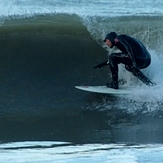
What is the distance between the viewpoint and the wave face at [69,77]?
29.1 ft

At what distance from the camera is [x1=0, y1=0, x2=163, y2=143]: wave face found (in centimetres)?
888

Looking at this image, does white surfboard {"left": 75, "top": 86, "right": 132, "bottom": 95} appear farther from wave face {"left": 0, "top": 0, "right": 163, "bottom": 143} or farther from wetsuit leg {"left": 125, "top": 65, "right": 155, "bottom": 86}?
wetsuit leg {"left": 125, "top": 65, "right": 155, "bottom": 86}

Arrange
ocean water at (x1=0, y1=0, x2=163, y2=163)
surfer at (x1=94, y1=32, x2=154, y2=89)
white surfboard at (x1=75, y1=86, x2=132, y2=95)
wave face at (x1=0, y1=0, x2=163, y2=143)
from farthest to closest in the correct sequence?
white surfboard at (x1=75, y1=86, x2=132, y2=95) → surfer at (x1=94, y1=32, x2=154, y2=89) → wave face at (x1=0, y1=0, x2=163, y2=143) → ocean water at (x1=0, y1=0, x2=163, y2=163)

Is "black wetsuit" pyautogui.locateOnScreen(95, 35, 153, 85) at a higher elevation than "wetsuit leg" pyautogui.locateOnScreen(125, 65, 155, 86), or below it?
higher

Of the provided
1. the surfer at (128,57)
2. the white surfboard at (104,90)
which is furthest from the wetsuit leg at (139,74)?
the white surfboard at (104,90)

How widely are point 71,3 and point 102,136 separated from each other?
8987 millimetres

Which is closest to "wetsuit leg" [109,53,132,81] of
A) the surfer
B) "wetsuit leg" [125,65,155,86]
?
the surfer

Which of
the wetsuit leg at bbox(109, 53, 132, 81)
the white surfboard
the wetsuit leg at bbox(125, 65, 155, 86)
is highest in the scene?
the wetsuit leg at bbox(109, 53, 132, 81)

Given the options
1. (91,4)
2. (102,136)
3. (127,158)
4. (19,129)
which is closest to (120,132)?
(102,136)

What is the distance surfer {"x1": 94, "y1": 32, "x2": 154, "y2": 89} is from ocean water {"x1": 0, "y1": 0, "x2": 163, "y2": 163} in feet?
0.84

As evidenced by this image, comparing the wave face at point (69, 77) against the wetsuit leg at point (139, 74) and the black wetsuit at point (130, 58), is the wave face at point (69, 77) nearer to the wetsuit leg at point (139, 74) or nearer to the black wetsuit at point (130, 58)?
the wetsuit leg at point (139, 74)

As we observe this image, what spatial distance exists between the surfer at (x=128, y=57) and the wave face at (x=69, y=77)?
10.2 inches

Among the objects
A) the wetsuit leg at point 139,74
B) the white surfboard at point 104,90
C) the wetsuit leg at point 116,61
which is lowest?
the white surfboard at point 104,90

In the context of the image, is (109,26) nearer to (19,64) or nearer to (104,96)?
(19,64)
